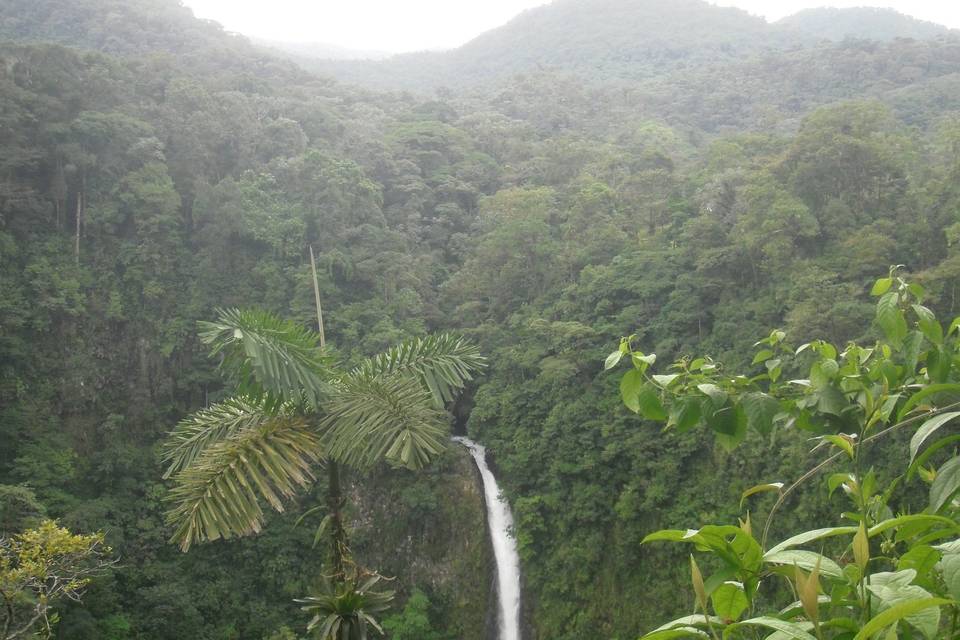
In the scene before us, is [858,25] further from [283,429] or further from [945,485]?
[945,485]

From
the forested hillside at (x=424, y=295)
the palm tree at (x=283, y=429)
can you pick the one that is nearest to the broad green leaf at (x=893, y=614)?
the palm tree at (x=283, y=429)

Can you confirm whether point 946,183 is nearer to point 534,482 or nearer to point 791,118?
point 534,482

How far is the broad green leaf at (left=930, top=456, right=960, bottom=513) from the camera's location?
982mm

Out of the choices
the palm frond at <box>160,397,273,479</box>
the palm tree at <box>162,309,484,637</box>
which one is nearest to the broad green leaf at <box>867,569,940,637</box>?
the palm tree at <box>162,309,484,637</box>

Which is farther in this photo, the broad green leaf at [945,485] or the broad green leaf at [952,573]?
the broad green leaf at [945,485]

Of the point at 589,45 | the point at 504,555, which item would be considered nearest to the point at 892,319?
the point at 504,555

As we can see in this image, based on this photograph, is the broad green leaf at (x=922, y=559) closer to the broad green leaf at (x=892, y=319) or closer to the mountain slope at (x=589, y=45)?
the broad green leaf at (x=892, y=319)

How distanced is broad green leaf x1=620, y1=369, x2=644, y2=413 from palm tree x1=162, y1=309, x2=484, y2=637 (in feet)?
6.52

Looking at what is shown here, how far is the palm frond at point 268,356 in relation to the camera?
331 cm

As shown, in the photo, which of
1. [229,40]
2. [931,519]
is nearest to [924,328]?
[931,519]

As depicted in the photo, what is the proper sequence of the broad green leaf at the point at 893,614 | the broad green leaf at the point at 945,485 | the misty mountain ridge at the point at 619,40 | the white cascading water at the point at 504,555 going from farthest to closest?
the misty mountain ridge at the point at 619,40 < the white cascading water at the point at 504,555 < the broad green leaf at the point at 945,485 < the broad green leaf at the point at 893,614

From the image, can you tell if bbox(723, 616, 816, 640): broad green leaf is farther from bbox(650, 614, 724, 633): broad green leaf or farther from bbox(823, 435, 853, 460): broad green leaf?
bbox(823, 435, 853, 460): broad green leaf

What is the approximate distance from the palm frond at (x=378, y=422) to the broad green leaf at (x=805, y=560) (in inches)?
101

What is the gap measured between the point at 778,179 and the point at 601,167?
21.8 ft
